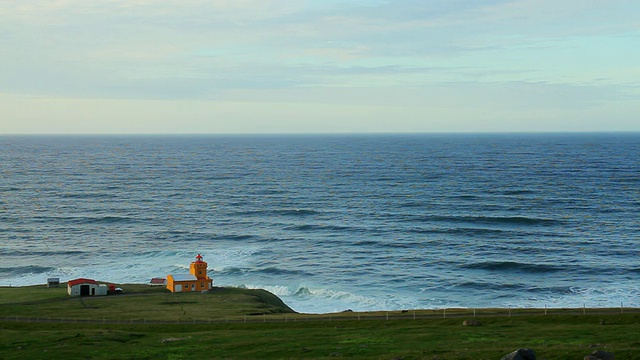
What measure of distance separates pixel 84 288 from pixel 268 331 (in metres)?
30.9

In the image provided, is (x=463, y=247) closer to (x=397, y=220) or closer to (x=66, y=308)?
(x=397, y=220)

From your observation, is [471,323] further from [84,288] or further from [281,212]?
[281,212]

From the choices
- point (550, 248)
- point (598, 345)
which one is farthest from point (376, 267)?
point (598, 345)

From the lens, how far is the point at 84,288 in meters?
78.0

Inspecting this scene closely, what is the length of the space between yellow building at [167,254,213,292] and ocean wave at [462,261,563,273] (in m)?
40.8

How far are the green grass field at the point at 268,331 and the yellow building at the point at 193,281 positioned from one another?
4245mm

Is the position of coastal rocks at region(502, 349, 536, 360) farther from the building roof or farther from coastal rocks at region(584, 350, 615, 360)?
the building roof

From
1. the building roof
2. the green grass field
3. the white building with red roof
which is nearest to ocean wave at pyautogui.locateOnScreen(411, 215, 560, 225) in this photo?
the building roof

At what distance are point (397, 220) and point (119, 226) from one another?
6004 centimetres

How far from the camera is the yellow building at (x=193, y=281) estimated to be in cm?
8138

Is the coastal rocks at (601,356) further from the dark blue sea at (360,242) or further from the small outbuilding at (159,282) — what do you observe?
the small outbuilding at (159,282)

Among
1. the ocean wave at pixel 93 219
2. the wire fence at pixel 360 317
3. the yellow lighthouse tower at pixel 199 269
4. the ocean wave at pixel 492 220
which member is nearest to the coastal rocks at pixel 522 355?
the wire fence at pixel 360 317

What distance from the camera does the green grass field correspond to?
→ 48.2 metres

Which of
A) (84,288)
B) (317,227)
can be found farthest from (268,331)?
(317,227)
